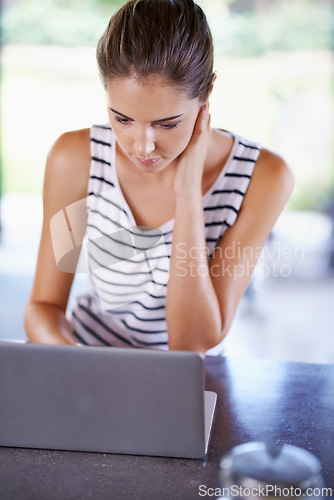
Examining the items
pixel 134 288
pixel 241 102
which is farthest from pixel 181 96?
pixel 241 102

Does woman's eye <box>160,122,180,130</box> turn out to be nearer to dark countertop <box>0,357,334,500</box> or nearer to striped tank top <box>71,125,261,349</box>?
striped tank top <box>71,125,261,349</box>

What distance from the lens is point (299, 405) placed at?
1154mm

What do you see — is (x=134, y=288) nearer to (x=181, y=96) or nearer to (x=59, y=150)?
(x=59, y=150)

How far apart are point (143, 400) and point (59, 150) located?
31.7 inches

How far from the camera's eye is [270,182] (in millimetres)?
1512

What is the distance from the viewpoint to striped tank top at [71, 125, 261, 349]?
1537mm

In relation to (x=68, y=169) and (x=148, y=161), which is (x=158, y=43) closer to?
(x=148, y=161)

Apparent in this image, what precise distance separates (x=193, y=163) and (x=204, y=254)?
22 centimetres

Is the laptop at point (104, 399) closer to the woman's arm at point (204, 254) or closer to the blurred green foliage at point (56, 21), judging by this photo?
the woman's arm at point (204, 254)

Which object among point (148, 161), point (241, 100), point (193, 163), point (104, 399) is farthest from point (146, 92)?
point (241, 100)

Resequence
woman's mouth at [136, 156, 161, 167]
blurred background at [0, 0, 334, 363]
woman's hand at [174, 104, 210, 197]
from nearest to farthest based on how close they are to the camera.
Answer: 1. woman's mouth at [136, 156, 161, 167]
2. woman's hand at [174, 104, 210, 197]
3. blurred background at [0, 0, 334, 363]

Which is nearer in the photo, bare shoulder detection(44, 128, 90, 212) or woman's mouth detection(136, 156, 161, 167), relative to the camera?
woman's mouth detection(136, 156, 161, 167)

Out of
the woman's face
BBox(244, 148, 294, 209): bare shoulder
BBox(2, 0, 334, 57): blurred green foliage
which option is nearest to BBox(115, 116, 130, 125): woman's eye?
the woman's face

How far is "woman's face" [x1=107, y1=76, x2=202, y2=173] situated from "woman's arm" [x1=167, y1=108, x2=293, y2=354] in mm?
144
